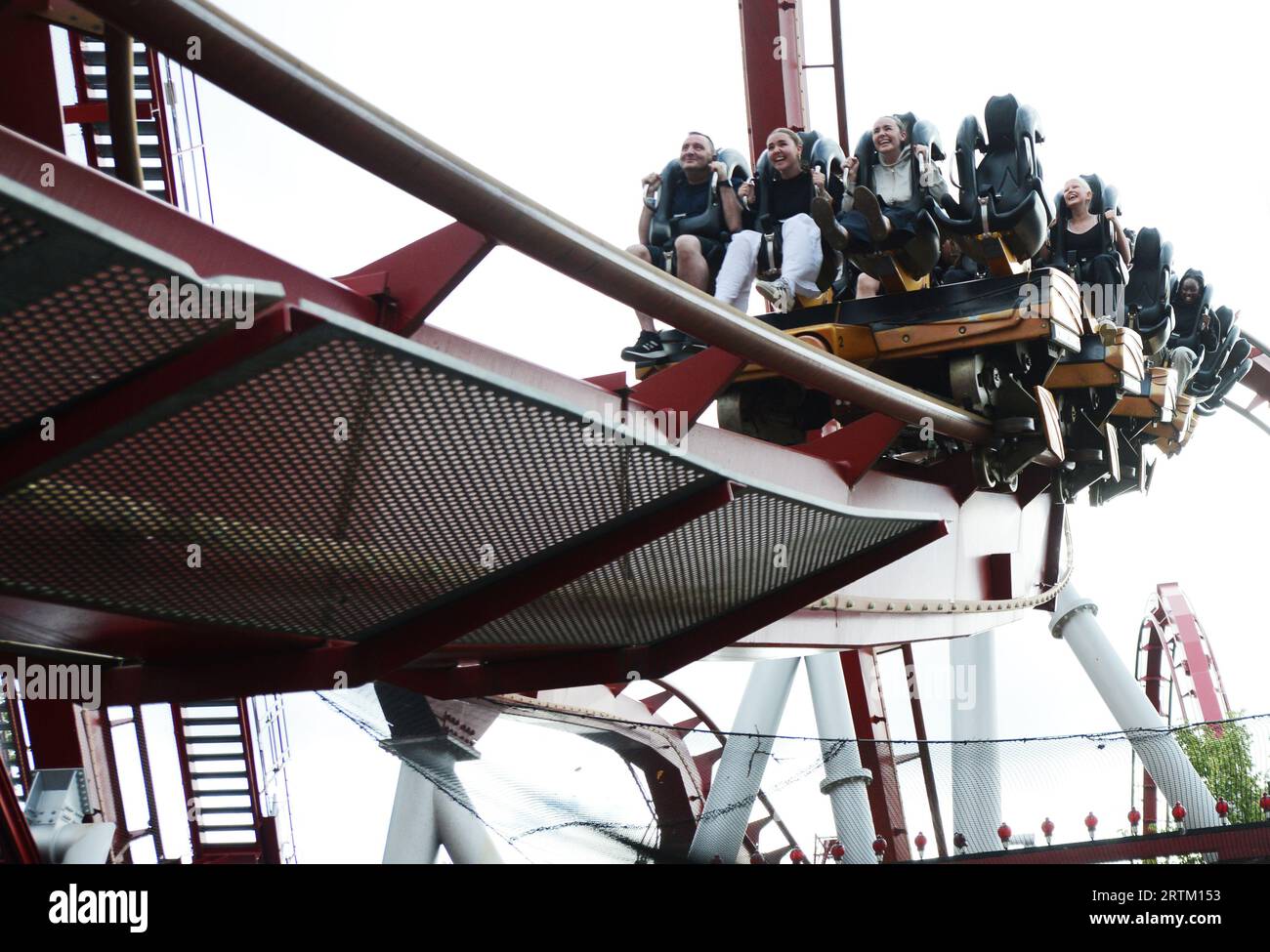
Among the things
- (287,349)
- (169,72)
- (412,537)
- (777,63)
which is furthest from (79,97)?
(287,349)

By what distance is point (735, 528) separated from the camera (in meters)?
3.16

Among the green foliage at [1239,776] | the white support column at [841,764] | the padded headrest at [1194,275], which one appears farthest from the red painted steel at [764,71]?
the green foliage at [1239,776]

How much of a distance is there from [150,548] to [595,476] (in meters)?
0.86

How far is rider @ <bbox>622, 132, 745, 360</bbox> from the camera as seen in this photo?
5578 mm

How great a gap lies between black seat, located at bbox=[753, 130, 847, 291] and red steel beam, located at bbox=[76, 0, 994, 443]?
6.70 ft

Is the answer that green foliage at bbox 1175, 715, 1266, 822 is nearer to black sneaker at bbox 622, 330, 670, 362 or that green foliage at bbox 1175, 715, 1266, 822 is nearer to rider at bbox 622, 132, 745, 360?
black sneaker at bbox 622, 330, 670, 362

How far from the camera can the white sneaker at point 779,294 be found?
5246mm

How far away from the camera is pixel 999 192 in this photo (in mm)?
5031

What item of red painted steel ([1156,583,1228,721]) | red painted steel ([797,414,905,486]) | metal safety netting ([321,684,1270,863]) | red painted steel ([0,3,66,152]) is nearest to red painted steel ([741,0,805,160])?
metal safety netting ([321,684,1270,863])

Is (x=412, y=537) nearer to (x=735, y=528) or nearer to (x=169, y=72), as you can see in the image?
(x=735, y=528)

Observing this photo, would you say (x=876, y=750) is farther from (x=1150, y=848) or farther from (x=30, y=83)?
(x=30, y=83)

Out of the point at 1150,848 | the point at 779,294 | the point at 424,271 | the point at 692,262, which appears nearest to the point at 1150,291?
the point at 779,294

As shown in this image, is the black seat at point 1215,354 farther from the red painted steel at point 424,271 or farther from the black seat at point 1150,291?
the red painted steel at point 424,271

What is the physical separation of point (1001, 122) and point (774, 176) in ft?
3.31
